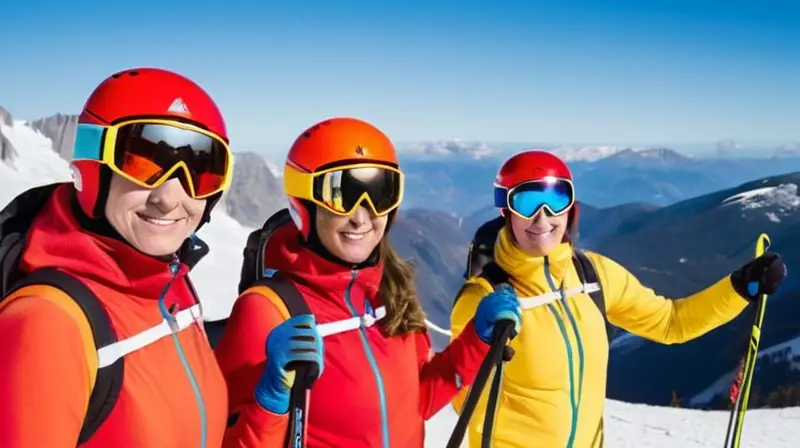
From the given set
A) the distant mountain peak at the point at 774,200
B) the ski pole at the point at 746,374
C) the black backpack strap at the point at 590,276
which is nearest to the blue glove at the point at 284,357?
the black backpack strap at the point at 590,276

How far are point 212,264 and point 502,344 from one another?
5016cm

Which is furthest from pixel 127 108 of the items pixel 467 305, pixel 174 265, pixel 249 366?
pixel 467 305

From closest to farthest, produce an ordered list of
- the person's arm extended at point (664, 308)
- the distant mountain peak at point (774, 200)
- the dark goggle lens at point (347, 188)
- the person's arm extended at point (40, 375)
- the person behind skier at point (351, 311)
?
the person's arm extended at point (40, 375)
the person behind skier at point (351, 311)
the dark goggle lens at point (347, 188)
the person's arm extended at point (664, 308)
the distant mountain peak at point (774, 200)

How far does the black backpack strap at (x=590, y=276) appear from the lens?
3518 millimetres

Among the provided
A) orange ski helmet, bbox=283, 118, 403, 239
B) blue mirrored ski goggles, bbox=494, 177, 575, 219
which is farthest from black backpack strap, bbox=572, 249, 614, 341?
orange ski helmet, bbox=283, 118, 403, 239

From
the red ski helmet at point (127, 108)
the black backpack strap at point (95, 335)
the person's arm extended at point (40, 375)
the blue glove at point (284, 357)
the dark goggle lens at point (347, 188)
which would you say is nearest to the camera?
the person's arm extended at point (40, 375)

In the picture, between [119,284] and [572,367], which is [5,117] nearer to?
[572,367]

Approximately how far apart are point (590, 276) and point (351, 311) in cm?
158

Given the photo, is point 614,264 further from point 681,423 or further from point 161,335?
point 681,423

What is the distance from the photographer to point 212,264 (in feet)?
165

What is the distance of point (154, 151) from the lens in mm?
1744

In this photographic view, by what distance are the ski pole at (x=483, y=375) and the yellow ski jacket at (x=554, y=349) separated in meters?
0.72

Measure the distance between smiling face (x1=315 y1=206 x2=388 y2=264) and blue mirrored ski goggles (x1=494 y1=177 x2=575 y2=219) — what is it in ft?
3.77

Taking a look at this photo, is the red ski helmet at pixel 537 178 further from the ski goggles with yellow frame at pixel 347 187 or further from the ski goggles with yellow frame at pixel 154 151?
the ski goggles with yellow frame at pixel 154 151
